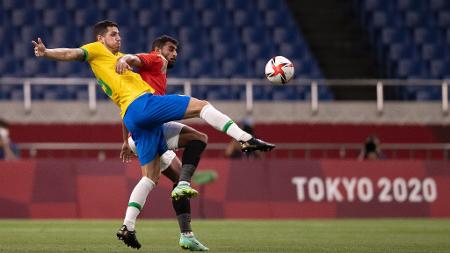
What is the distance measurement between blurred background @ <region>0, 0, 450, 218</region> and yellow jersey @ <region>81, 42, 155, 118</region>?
9.14 meters

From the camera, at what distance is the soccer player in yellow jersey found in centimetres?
1019

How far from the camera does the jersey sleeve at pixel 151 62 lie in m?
10.6

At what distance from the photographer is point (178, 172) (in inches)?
434

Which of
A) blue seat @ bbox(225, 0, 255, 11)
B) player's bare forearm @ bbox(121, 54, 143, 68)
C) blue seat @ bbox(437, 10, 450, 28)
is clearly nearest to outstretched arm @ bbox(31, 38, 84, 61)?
player's bare forearm @ bbox(121, 54, 143, 68)

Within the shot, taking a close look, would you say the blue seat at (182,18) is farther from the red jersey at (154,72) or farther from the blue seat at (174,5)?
the red jersey at (154,72)

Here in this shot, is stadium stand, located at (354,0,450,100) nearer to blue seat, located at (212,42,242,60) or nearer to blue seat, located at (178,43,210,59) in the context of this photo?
blue seat, located at (212,42,242,60)

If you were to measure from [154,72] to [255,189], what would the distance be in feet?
31.4

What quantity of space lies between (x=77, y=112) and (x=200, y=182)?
4149 millimetres

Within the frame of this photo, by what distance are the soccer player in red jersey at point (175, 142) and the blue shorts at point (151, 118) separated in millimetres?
165

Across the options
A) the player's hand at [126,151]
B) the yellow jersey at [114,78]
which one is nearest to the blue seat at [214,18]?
the player's hand at [126,151]

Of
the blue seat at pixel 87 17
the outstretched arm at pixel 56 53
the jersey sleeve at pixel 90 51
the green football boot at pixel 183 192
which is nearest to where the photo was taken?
the outstretched arm at pixel 56 53

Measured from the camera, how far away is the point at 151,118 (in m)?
10.4

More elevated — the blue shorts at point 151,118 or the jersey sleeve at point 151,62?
the jersey sleeve at point 151,62

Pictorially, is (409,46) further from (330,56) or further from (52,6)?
(52,6)
